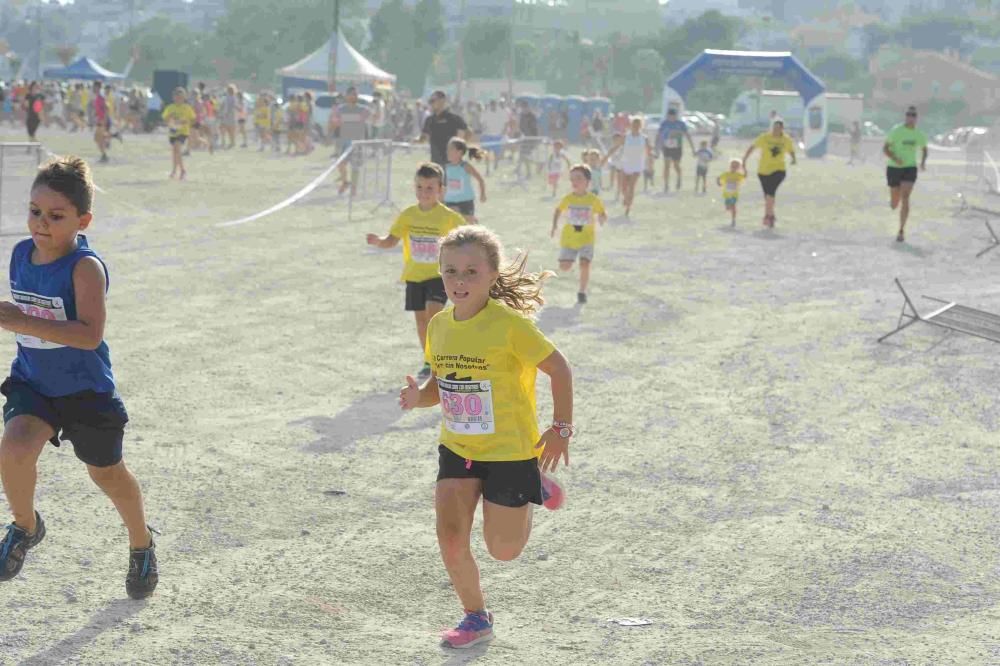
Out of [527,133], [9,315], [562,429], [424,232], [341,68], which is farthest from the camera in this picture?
A: [341,68]

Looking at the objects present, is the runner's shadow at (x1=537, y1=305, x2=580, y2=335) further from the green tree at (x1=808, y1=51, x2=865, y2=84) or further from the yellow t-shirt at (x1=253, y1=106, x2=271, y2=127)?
the green tree at (x1=808, y1=51, x2=865, y2=84)

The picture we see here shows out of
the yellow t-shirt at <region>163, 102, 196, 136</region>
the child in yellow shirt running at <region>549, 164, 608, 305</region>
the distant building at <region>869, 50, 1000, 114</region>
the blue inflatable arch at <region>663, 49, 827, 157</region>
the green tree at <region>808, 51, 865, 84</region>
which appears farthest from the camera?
the green tree at <region>808, 51, 865, 84</region>

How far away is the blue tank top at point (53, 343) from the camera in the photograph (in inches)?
197

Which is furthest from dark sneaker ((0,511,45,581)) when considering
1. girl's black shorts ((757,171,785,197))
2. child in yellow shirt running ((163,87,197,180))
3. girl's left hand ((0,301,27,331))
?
child in yellow shirt running ((163,87,197,180))

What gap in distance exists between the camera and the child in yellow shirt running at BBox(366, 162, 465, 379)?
981 centimetres

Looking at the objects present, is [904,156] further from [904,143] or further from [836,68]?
[836,68]

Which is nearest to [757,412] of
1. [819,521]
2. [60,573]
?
[819,521]

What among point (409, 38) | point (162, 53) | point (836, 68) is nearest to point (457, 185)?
point (409, 38)

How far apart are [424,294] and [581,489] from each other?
9.56 ft

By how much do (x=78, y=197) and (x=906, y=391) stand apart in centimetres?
708

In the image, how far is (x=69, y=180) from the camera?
16.4ft

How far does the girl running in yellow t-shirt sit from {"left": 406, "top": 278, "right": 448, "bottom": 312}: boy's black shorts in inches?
187

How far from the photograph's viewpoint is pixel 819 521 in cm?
696

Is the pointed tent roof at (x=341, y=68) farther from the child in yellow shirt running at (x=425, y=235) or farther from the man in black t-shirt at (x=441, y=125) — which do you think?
the child in yellow shirt running at (x=425, y=235)
